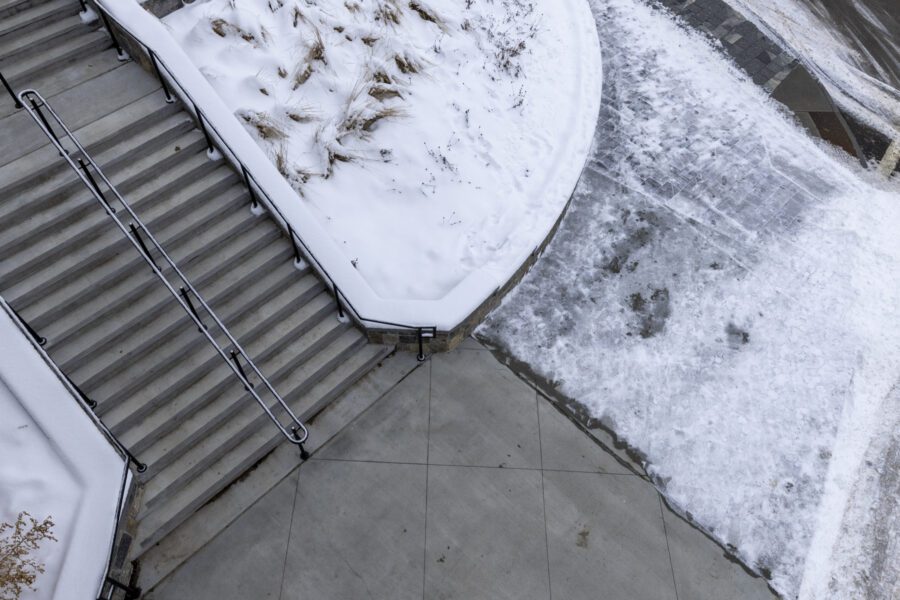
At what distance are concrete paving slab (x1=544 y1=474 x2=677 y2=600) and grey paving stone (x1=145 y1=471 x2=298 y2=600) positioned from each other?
9.62 ft

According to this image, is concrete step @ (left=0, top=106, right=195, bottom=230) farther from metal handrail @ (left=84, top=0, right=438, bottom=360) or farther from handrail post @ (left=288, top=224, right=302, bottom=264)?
handrail post @ (left=288, top=224, right=302, bottom=264)

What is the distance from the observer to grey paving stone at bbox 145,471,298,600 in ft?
18.1

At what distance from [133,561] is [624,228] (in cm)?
748

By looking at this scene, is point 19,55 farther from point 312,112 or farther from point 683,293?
point 683,293

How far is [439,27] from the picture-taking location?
29.8 feet

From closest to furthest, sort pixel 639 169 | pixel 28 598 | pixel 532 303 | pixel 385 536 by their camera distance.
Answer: pixel 28 598, pixel 385 536, pixel 532 303, pixel 639 169

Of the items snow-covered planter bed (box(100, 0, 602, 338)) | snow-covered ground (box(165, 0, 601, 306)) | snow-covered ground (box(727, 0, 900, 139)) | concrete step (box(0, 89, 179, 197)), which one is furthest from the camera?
snow-covered ground (box(727, 0, 900, 139))

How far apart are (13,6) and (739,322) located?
10.2 meters

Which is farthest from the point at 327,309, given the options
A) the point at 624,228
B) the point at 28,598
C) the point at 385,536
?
the point at 624,228

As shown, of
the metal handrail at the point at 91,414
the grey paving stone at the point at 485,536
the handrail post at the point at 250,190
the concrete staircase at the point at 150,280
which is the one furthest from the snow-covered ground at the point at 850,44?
the metal handrail at the point at 91,414

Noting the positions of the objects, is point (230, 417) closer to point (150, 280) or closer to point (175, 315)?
point (175, 315)

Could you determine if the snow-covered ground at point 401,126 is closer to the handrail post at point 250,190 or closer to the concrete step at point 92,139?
the handrail post at point 250,190

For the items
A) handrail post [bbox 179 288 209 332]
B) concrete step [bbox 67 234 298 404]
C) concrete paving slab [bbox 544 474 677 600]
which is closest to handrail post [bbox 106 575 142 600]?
concrete step [bbox 67 234 298 404]

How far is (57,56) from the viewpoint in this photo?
681 cm
